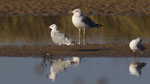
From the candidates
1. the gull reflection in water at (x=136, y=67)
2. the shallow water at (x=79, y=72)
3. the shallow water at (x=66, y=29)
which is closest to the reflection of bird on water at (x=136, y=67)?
the gull reflection in water at (x=136, y=67)

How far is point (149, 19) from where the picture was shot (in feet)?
102

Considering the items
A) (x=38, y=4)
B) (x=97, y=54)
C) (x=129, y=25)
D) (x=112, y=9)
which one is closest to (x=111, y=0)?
(x=112, y=9)

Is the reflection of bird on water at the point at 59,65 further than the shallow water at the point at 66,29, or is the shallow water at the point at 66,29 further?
the shallow water at the point at 66,29

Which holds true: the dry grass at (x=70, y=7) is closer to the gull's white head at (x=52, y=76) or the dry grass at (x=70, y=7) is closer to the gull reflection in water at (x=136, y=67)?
the gull reflection in water at (x=136, y=67)

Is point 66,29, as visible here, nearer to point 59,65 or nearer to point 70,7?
point 70,7

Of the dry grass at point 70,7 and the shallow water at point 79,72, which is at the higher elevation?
the dry grass at point 70,7

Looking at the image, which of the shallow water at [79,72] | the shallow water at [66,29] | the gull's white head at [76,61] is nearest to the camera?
the shallow water at [79,72]

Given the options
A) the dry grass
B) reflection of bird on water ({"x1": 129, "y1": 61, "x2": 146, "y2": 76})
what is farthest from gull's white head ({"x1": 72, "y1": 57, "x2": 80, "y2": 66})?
the dry grass

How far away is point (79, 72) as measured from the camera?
50.1ft

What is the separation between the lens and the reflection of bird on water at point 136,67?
Answer: 15.1 meters

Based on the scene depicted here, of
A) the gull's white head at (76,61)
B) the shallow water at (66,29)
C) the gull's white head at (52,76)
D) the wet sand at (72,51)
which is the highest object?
the shallow water at (66,29)

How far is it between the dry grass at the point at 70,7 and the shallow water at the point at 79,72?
56.1 ft

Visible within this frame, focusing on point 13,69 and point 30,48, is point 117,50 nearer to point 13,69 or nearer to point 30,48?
point 30,48

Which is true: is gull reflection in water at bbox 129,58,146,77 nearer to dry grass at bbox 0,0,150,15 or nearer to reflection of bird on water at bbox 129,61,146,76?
reflection of bird on water at bbox 129,61,146,76
